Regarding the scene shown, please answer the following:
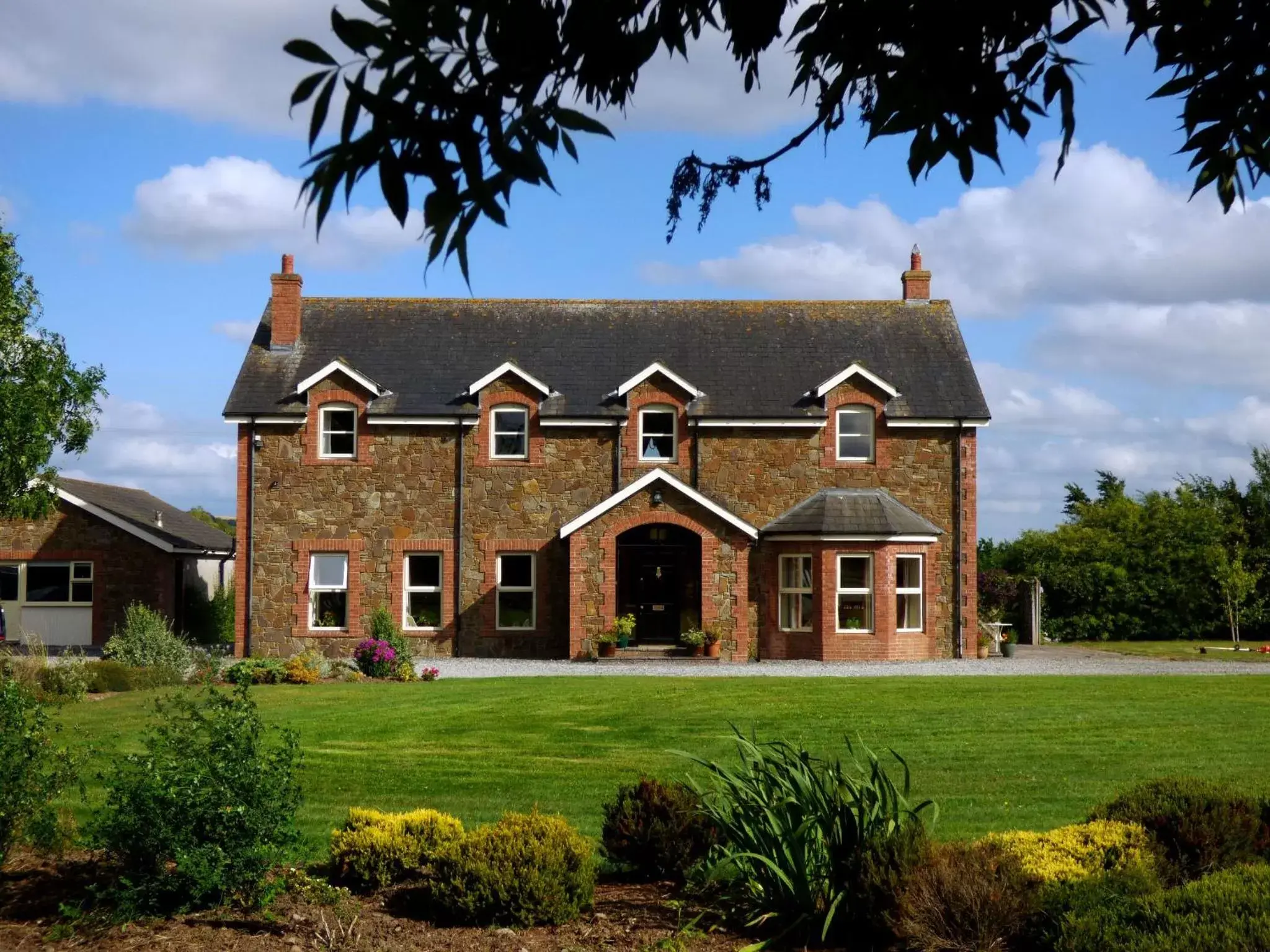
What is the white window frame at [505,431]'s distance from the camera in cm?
3159

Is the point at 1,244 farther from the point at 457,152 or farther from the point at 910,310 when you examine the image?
the point at 457,152

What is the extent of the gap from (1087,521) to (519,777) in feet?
112

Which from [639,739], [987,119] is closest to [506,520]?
[639,739]

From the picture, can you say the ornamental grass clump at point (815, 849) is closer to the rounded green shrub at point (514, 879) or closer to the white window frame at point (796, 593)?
the rounded green shrub at point (514, 879)

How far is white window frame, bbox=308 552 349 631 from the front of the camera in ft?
103

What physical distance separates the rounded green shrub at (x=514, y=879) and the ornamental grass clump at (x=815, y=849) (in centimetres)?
82

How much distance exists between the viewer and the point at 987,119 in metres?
5.50

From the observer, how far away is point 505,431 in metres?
31.7

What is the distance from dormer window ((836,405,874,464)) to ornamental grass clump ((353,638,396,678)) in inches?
469

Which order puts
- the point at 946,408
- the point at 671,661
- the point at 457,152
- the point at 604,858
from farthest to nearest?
the point at 946,408
the point at 671,661
the point at 604,858
the point at 457,152

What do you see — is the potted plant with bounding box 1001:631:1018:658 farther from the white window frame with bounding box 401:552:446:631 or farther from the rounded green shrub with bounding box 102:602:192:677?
the rounded green shrub with bounding box 102:602:192:677

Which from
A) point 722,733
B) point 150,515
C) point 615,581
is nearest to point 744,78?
point 722,733

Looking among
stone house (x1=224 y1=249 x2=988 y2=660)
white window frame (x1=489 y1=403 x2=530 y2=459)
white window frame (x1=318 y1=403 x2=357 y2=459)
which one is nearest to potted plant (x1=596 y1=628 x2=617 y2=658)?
stone house (x1=224 y1=249 x2=988 y2=660)

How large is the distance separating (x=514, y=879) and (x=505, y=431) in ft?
81.1
